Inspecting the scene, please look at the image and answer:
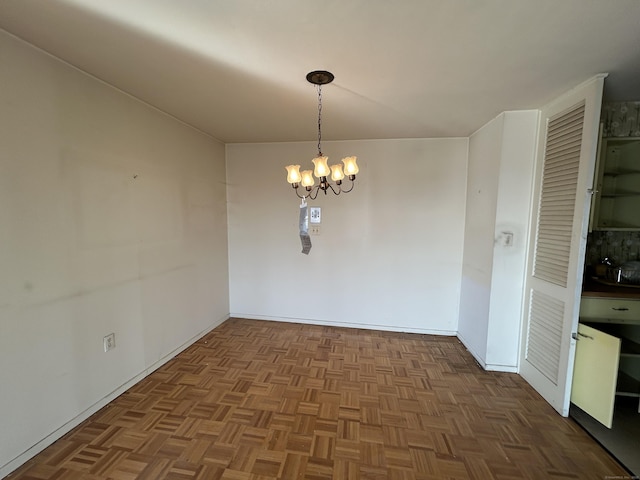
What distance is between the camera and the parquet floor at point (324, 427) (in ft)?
5.18

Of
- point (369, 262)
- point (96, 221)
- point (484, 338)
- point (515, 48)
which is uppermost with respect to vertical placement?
point (515, 48)

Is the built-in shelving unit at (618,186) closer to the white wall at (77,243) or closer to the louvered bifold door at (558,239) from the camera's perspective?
the louvered bifold door at (558,239)

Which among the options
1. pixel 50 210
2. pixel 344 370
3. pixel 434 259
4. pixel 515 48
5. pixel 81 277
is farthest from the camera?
pixel 434 259

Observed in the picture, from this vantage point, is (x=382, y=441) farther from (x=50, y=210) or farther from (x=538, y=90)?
(x=538, y=90)

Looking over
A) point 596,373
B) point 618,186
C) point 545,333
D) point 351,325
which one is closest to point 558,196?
point 618,186

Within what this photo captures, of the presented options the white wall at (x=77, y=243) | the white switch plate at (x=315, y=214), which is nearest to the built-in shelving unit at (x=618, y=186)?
the white switch plate at (x=315, y=214)

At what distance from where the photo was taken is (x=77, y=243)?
6.01 feet

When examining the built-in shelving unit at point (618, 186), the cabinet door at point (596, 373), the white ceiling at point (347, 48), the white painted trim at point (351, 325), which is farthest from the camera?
the white painted trim at point (351, 325)

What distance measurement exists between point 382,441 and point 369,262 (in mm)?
1984

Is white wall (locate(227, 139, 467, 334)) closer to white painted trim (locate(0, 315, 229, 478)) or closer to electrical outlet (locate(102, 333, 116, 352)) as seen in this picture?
white painted trim (locate(0, 315, 229, 478))

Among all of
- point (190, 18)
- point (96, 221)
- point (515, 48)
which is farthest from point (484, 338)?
point (96, 221)

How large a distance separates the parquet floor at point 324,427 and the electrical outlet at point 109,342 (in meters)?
0.43

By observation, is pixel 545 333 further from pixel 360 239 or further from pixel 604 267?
pixel 360 239

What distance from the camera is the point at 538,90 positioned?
6.45ft
